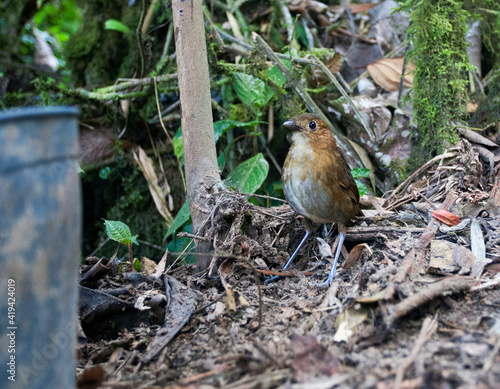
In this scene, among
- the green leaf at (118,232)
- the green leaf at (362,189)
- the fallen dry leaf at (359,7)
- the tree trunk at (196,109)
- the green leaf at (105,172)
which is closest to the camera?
the tree trunk at (196,109)

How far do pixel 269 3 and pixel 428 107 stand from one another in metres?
2.41

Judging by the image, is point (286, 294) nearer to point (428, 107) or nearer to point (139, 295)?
point (139, 295)

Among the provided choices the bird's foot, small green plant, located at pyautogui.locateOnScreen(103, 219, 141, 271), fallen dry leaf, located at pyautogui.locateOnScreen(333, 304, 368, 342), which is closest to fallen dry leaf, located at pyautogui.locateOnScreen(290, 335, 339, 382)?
fallen dry leaf, located at pyautogui.locateOnScreen(333, 304, 368, 342)

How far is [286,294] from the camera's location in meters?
2.56

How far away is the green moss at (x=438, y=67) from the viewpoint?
3539 mm

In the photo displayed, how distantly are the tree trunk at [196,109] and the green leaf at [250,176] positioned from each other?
50cm

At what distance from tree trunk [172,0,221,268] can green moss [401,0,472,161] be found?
182 centimetres

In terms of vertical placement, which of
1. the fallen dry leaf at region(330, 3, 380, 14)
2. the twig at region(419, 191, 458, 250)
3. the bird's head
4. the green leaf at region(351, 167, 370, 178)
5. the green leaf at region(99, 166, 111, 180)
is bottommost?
the twig at region(419, 191, 458, 250)

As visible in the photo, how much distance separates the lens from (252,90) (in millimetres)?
4023

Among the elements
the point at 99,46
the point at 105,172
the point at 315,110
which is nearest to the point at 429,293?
the point at 315,110

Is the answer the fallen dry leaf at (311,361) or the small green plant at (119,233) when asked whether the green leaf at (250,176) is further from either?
the fallen dry leaf at (311,361)

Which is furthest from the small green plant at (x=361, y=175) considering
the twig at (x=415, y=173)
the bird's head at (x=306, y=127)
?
the bird's head at (x=306, y=127)

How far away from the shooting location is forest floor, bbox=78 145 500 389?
1627mm

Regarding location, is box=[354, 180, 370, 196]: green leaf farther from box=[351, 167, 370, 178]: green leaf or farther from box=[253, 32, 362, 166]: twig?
box=[253, 32, 362, 166]: twig
